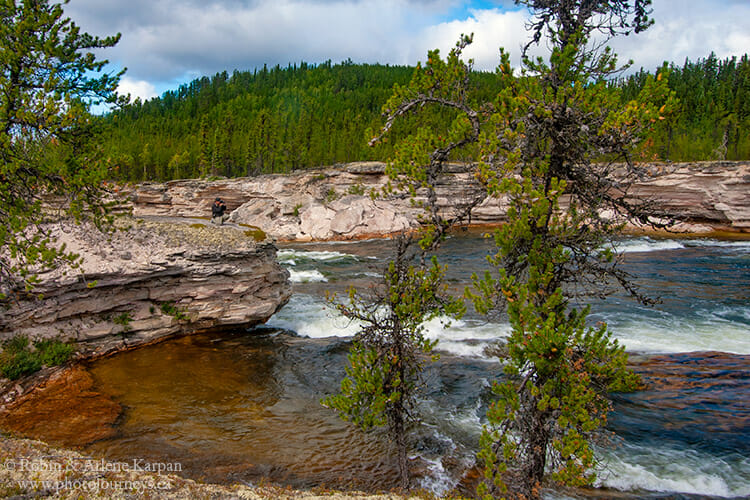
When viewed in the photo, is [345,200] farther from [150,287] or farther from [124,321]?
[124,321]

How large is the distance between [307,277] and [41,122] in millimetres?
19144

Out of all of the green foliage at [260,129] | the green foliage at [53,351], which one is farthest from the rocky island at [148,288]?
the green foliage at [260,129]

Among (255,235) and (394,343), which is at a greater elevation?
(255,235)

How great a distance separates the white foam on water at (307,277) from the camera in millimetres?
26656

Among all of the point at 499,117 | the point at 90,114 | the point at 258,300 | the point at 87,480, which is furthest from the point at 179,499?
the point at 258,300

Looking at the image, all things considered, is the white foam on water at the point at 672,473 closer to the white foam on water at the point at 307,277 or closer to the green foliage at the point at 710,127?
the white foam on water at the point at 307,277

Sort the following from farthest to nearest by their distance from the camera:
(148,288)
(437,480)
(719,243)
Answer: (719,243), (148,288), (437,480)

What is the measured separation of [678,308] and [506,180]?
62.5 ft

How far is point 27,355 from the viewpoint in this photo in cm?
1227

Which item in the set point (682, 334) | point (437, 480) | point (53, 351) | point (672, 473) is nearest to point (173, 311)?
point (53, 351)

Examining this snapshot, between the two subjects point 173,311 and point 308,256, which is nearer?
point 173,311

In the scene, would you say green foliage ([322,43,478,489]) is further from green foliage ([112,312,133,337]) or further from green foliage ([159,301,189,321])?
green foliage ([112,312,133,337])

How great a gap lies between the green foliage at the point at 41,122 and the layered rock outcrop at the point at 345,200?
29.6m

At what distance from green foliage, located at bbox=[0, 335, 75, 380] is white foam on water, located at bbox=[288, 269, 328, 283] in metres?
13.8
